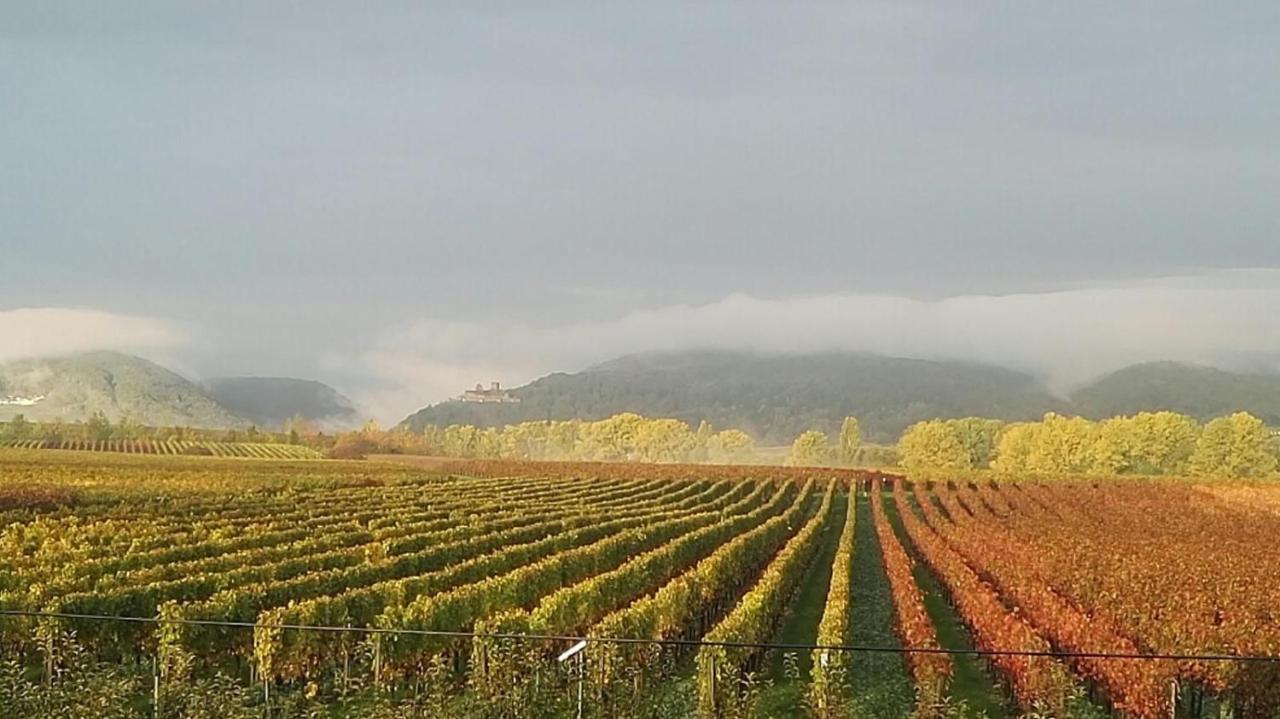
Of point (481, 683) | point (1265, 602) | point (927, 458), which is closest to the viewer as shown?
point (481, 683)

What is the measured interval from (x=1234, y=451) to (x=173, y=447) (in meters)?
132

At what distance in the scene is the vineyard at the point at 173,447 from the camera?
15012 centimetres

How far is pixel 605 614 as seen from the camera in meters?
25.4

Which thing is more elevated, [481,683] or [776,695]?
[481,683]

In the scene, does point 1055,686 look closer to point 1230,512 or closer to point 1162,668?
point 1162,668

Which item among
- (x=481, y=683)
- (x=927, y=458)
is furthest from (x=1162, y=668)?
(x=927, y=458)

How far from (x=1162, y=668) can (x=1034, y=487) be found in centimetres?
8004

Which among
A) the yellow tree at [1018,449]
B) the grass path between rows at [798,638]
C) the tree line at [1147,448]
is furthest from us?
the yellow tree at [1018,449]

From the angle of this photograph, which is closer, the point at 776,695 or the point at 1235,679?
the point at 1235,679

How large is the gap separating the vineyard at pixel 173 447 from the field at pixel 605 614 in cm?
10366

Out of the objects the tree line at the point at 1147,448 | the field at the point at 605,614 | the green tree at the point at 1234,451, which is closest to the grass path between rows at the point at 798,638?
the field at the point at 605,614

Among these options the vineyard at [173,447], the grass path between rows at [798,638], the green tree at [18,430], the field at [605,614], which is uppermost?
the green tree at [18,430]

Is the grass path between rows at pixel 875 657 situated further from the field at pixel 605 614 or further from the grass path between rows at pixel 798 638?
the grass path between rows at pixel 798 638

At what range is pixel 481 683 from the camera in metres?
14.0
